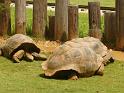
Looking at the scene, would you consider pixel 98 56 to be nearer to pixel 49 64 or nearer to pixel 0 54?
pixel 49 64

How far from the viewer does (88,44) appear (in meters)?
8.05

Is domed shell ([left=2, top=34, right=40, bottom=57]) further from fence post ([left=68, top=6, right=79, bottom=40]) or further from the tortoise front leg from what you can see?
fence post ([left=68, top=6, right=79, bottom=40])

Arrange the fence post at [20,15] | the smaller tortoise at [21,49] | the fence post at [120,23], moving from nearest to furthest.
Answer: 1. the smaller tortoise at [21,49]
2. the fence post at [120,23]
3. the fence post at [20,15]

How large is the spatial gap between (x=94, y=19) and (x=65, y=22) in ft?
2.07

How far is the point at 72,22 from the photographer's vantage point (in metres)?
10.0

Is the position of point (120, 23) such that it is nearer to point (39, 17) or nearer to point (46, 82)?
point (39, 17)

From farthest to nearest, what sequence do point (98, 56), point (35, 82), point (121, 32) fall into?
1. point (121, 32)
2. point (98, 56)
3. point (35, 82)

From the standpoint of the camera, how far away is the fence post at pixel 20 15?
402 inches

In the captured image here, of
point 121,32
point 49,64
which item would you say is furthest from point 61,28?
point 49,64

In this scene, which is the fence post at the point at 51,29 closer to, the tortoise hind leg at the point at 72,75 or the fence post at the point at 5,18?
the fence post at the point at 5,18

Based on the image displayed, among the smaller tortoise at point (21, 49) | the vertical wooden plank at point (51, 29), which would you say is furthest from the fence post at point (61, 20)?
the smaller tortoise at point (21, 49)

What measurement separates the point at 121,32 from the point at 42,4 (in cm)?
186

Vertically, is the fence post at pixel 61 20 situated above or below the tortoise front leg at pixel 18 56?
above

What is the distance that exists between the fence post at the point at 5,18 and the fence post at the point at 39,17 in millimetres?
601
